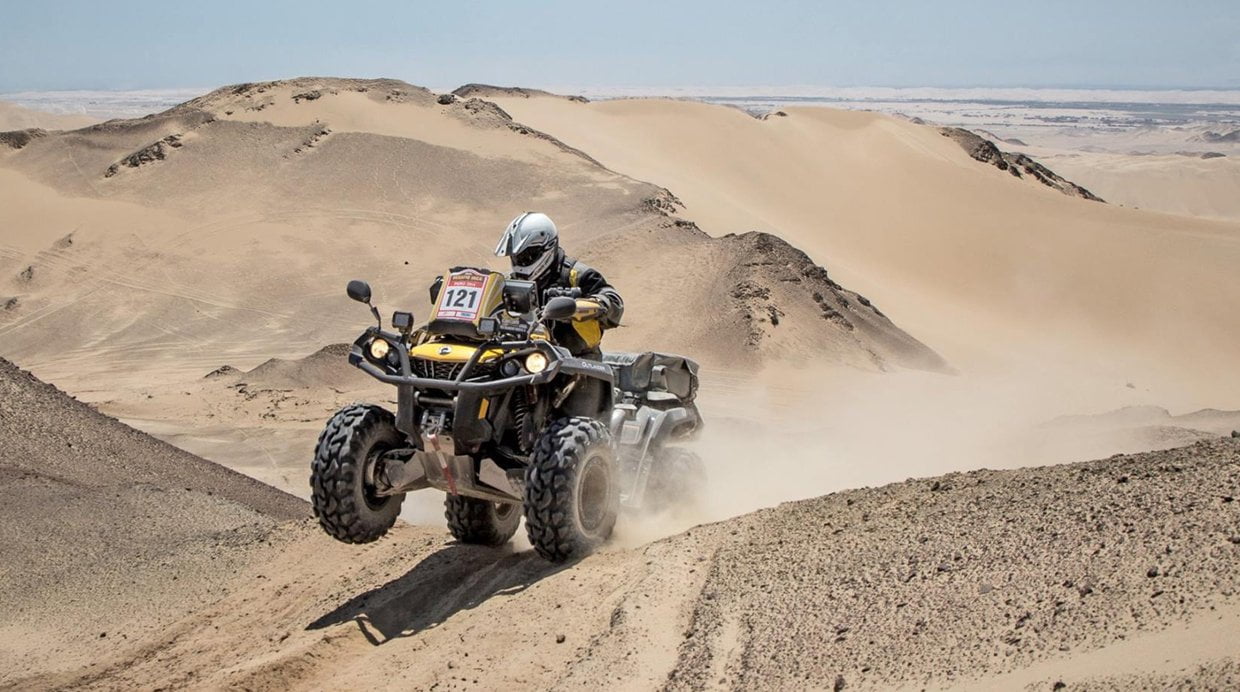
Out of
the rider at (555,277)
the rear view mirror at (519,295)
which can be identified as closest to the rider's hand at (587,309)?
the rider at (555,277)

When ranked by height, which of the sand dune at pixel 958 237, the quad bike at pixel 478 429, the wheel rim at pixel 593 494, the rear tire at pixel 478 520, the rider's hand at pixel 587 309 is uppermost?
the rider's hand at pixel 587 309

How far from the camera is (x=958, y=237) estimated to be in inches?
1344

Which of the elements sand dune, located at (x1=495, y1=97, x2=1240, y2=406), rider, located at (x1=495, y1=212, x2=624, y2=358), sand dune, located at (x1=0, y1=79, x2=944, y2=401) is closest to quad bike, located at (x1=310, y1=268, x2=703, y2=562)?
rider, located at (x1=495, y1=212, x2=624, y2=358)

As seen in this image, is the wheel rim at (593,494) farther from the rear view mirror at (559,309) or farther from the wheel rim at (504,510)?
the wheel rim at (504,510)

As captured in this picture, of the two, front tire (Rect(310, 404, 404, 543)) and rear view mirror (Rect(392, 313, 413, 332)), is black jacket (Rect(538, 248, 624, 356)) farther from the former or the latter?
front tire (Rect(310, 404, 404, 543))

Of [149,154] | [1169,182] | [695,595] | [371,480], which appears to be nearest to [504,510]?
[371,480]

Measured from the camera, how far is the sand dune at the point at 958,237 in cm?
2723

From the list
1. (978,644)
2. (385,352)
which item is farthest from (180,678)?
(978,644)

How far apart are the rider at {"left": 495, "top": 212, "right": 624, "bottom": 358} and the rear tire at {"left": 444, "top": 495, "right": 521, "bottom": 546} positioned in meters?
1.21

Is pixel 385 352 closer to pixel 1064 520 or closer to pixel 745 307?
pixel 1064 520

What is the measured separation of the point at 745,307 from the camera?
21.4 meters

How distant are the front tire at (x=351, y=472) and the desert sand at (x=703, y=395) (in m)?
0.52

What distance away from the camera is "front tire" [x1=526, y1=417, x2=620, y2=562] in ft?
22.8

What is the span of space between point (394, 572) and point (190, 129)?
1148 inches
